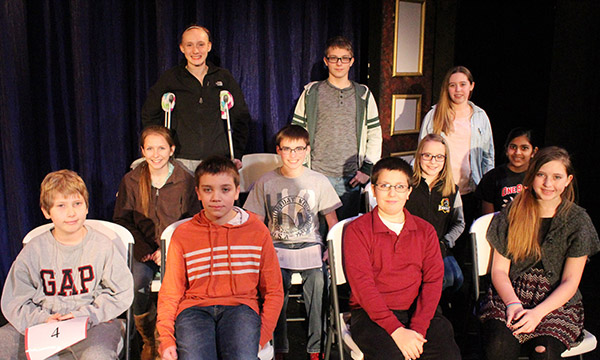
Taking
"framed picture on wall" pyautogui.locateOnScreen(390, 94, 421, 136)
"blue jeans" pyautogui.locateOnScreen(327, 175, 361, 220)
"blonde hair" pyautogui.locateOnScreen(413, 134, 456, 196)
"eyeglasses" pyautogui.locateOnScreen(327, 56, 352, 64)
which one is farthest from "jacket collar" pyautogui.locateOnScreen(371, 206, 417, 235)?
"framed picture on wall" pyautogui.locateOnScreen(390, 94, 421, 136)

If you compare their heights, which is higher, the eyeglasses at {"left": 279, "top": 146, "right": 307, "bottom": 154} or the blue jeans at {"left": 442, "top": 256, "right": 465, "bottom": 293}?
the eyeglasses at {"left": 279, "top": 146, "right": 307, "bottom": 154}

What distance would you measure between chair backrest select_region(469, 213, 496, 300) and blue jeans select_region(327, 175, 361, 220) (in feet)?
3.60

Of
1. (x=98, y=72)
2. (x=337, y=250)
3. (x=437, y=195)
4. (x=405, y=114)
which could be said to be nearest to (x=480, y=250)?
(x=437, y=195)

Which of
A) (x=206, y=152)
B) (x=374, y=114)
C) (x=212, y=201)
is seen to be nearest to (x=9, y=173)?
(x=206, y=152)

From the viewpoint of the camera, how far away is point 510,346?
221cm

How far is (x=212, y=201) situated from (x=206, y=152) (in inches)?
44.5

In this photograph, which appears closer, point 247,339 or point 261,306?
point 247,339

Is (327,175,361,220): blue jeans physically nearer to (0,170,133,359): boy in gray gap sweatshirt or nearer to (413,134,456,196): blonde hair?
(413,134,456,196): blonde hair

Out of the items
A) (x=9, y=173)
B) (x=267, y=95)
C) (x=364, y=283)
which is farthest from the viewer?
(x=267, y=95)

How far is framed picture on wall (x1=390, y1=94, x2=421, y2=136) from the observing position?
181 inches

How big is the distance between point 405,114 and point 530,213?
7.95 ft

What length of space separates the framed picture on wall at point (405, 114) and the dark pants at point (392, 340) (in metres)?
2.61

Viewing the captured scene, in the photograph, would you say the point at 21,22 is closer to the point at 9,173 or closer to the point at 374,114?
the point at 9,173

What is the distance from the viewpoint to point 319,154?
11.5ft
